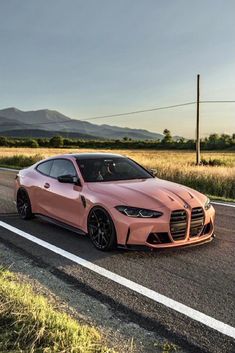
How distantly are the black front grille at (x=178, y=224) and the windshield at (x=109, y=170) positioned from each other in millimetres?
1591

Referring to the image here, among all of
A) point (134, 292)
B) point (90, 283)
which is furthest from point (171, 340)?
point (90, 283)

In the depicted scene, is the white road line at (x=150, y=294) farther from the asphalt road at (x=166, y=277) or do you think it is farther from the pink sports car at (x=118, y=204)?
the pink sports car at (x=118, y=204)

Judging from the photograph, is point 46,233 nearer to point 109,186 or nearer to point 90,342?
point 109,186

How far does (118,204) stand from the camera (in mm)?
5977

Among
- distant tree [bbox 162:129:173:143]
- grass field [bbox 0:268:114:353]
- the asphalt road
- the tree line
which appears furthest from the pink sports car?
distant tree [bbox 162:129:173:143]

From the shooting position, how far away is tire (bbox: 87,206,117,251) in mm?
6054

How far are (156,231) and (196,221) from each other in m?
0.67

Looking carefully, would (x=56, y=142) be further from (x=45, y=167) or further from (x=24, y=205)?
(x=45, y=167)

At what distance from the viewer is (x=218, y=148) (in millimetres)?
101938

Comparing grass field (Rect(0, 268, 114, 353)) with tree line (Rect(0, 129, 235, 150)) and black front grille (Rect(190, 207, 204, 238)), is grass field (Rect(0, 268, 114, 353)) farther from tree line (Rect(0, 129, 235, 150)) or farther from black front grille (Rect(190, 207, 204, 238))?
tree line (Rect(0, 129, 235, 150))

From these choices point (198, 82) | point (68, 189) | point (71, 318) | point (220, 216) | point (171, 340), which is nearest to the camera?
point (171, 340)

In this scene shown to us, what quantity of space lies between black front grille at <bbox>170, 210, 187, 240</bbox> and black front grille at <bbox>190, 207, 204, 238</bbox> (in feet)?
0.47

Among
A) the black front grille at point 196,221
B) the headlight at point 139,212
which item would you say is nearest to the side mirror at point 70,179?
the headlight at point 139,212

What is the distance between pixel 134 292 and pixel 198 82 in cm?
2501
